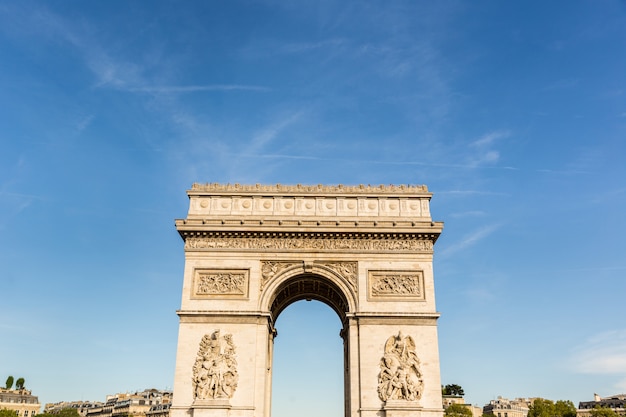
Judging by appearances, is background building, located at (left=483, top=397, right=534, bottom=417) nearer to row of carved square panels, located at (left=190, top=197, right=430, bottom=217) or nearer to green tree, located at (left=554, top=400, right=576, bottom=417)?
green tree, located at (left=554, top=400, right=576, bottom=417)

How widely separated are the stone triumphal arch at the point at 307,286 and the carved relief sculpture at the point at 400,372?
38 mm

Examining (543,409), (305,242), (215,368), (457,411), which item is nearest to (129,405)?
(457,411)

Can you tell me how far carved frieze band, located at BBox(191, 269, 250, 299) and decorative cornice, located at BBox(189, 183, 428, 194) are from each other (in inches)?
145

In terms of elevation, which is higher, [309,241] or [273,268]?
[309,241]

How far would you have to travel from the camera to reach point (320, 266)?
963 inches

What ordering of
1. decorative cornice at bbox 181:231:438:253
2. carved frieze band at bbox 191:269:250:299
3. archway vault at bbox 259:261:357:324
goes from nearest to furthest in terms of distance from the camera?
carved frieze band at bbox 191:269:250:299
archway vault at bbox 259:261:357:324
decorative cornice at bbox 181:231:438:253

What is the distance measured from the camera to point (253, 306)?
23.7 meters

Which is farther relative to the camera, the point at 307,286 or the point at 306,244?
the point at 307,286

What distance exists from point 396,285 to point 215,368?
798 centimetres

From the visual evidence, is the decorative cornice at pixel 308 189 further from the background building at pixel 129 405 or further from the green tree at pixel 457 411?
the background building at pixel 129 405

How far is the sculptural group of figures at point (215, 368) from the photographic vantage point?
22.3 meters

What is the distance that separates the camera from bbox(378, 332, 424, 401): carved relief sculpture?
2233cm

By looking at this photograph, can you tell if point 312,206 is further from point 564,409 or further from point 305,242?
point 564,409

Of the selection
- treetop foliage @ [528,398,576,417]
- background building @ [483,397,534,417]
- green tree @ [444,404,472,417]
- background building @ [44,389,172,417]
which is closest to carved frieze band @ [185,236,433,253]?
green tree @ [444,404,472,417]
